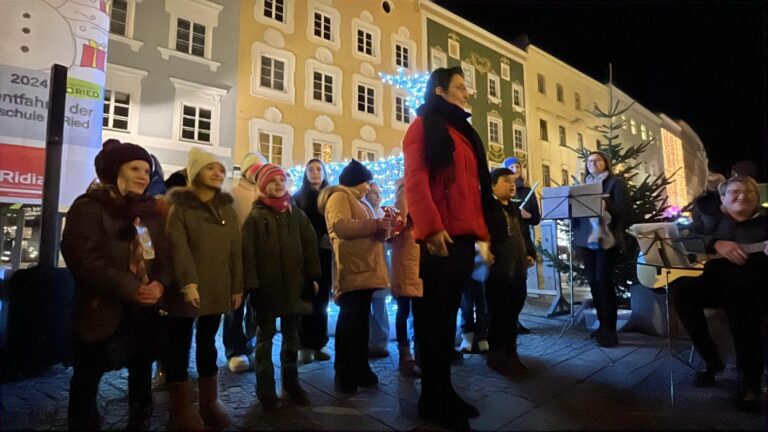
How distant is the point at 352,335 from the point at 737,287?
2.90 m

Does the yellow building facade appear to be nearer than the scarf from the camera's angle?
No

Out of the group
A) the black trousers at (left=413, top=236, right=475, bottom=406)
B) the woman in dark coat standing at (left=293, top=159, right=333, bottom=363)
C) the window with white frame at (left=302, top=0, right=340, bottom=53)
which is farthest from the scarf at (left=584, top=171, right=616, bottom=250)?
the window with white frame at (left=302, top=0, right=340, bottom=53)

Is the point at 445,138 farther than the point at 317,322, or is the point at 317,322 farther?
the point at 317,322

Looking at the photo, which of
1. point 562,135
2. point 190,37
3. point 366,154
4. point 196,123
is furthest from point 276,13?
point 562,135

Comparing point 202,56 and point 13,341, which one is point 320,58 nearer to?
point 202,56

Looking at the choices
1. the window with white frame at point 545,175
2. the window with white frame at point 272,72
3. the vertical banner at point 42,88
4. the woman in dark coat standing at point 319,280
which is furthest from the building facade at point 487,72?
the vertical banner at point 42,88

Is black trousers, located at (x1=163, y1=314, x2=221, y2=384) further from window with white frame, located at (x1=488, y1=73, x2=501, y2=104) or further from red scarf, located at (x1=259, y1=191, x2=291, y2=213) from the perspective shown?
window with white frame, located at (x1=488, y1=73, x2=501, y2=104)

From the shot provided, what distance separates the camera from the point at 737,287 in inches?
118

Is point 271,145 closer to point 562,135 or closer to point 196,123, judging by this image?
point 196,123

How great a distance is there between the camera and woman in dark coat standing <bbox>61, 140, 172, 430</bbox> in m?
2.29

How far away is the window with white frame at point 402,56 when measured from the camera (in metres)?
17.7

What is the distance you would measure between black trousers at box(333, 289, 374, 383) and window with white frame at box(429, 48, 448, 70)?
56.1ft

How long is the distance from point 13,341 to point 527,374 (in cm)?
432

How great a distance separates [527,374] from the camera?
11.2 ft
